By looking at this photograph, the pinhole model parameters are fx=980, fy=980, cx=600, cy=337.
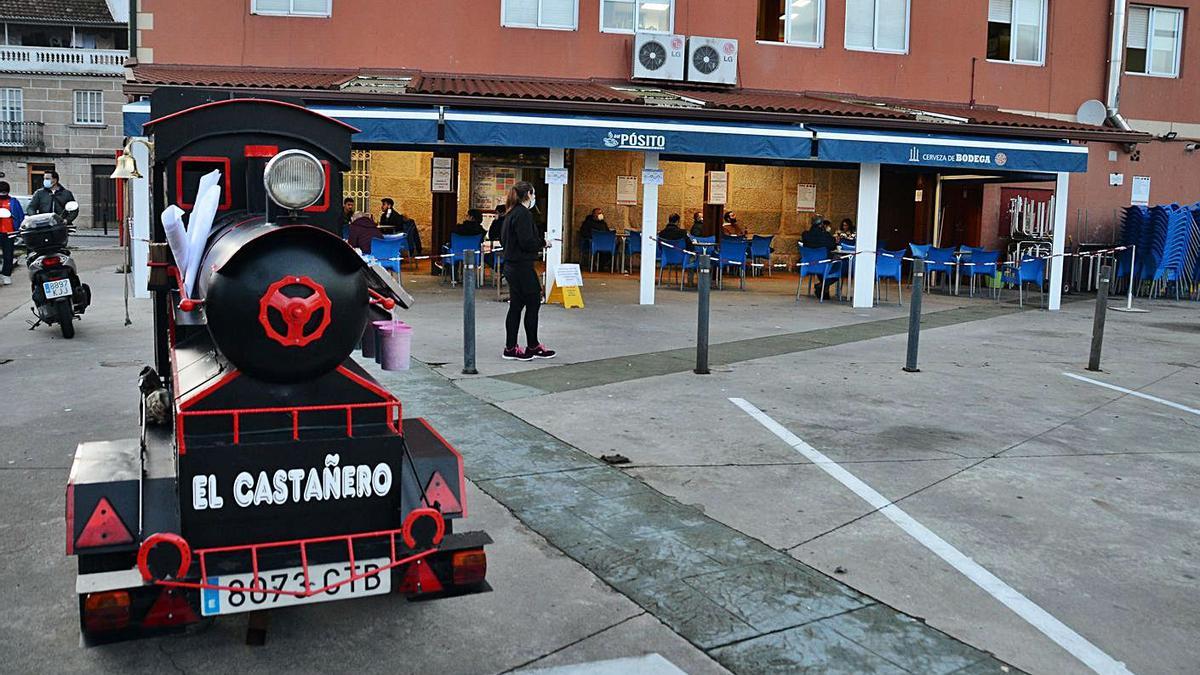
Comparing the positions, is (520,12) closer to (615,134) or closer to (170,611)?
(615,134)

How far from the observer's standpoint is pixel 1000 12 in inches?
795

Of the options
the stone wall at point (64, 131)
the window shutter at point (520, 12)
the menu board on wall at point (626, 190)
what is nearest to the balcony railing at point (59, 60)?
the stone wall at point (64, 131)

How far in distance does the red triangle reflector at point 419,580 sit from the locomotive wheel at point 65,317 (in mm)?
8393

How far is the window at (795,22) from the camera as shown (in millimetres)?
18797

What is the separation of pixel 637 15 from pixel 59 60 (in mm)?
30294

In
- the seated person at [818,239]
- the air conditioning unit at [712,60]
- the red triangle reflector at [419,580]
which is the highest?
the air conditioning unit at [712,60]

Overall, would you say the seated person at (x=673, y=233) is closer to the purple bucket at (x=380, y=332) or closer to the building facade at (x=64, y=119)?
the purple bucket at (x=380, y=332)

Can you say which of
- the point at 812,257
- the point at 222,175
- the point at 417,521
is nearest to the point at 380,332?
the point at 222,175

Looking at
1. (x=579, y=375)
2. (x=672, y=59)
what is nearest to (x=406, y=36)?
(x=672, y=59)

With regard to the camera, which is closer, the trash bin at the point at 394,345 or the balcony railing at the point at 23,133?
the trash bin at the point at 394,345

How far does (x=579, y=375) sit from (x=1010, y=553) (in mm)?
4724

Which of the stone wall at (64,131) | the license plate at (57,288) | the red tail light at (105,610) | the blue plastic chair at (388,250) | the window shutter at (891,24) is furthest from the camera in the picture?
the stone wall at (64,131)

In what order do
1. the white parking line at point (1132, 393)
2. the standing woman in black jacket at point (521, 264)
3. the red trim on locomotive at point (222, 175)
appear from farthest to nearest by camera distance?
the standing woman in black jacket at point (521, 264), the white parking line at point (1132, 393), the red trim on locomotive at point (222, 175)

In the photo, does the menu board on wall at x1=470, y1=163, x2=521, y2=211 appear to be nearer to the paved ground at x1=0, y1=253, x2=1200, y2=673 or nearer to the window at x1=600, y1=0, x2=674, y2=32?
the window at x1=600, y1=0, x2=674, y2=32
